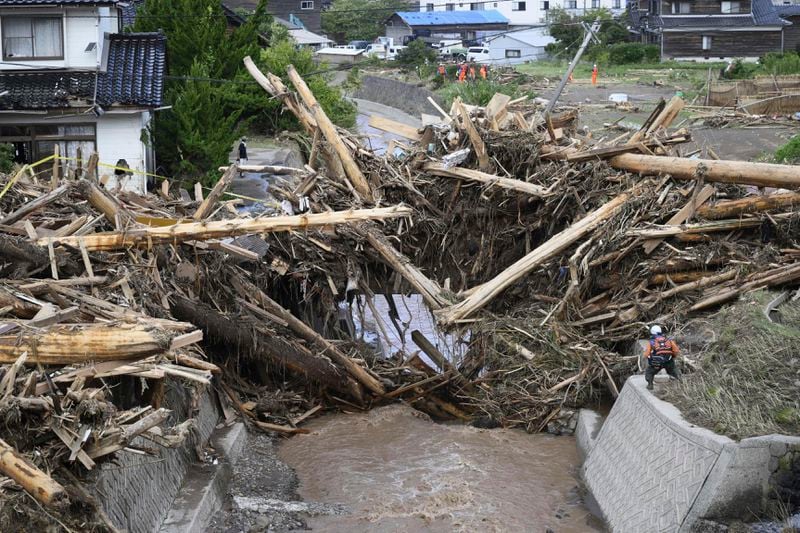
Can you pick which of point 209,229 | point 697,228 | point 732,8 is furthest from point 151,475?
point 732,8

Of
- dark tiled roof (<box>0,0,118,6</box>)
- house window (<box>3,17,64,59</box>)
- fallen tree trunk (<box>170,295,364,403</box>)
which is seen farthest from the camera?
house window (<box>3,17,64,59</box>)

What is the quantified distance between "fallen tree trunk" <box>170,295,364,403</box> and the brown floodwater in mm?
537

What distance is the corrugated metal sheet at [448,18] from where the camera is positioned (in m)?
77.9

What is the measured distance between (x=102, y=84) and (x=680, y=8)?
41.6 m

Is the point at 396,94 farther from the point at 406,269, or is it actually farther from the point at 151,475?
the point at 151,475

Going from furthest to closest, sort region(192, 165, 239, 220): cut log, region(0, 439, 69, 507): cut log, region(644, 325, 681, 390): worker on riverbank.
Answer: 1. region(192, 165, 239, 220): cut log
2. region(644, 325, 681, 390): worker on riverbank
3. region(0, 439, 69, 507): cut log

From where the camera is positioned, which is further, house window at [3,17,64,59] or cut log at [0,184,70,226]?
house window at [3,17,64,59]

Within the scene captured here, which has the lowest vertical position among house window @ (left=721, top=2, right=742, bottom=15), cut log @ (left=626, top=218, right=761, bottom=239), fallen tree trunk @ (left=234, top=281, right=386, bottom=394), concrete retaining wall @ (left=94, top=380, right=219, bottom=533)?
concrete retaining wall @ (left=94, top=380, right=219, bottom=533)

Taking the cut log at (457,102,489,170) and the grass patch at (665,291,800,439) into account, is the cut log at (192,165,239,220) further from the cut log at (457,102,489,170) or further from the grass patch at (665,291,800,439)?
the grass patch at (665,291,800,439)

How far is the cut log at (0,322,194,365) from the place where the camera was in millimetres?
7836

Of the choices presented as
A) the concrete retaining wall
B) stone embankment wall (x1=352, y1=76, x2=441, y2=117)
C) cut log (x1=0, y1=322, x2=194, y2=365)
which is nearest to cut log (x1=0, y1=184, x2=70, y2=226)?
the concrete retaining wall

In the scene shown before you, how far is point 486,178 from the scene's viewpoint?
15852 mm

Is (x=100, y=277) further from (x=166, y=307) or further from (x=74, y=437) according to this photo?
(x=74, y=437)

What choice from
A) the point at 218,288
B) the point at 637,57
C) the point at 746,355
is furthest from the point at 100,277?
the point at 637,57
